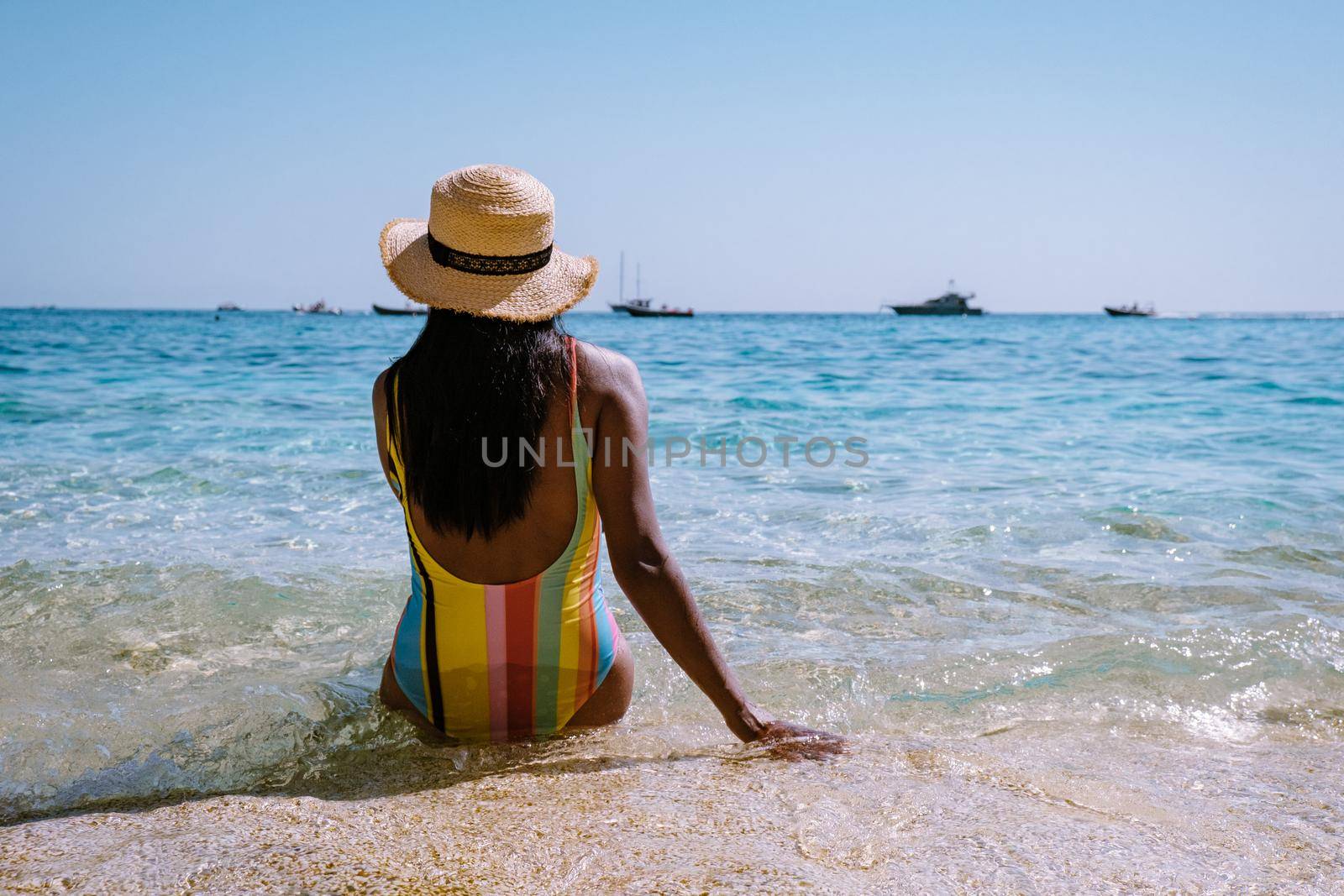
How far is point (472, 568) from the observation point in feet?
6.71

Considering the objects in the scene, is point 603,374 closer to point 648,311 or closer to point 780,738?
point 780,738

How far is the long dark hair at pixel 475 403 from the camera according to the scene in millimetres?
1884

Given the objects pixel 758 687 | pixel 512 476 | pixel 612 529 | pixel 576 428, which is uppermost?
pixel 576 428

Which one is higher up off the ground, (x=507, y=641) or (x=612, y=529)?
(x=612, y=529)

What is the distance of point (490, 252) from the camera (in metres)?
1.90

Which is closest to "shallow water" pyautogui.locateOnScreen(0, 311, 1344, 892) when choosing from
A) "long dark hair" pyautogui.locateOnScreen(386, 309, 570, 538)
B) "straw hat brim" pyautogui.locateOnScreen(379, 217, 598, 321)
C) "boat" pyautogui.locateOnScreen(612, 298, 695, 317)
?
"long dark hair" pyautogui.locateOnScreen(386, 309, 570, 538)

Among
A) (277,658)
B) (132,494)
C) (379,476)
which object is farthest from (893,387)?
(277,658)

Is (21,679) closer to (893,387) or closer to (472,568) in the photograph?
(472,568)

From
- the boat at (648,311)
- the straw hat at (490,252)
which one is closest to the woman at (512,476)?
the straw hat at (490,252)

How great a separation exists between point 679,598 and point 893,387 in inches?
523

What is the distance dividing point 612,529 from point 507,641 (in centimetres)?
38

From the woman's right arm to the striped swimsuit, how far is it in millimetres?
62

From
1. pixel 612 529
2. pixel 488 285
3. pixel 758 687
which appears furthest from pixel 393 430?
pixel 758 687

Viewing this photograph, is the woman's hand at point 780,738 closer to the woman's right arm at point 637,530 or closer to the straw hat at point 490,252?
the woman's right arm at point 637,530
